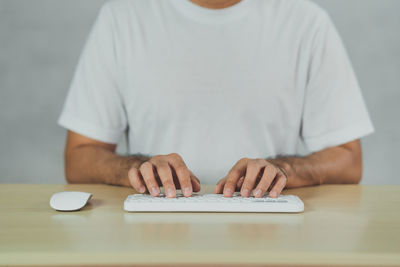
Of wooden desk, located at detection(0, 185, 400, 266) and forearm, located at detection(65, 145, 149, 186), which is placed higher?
wooden desk, located at detection(0, 185, 400, 266)

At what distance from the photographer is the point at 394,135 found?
2.52 meters

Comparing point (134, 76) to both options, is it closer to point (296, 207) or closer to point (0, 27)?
point (296, 207)

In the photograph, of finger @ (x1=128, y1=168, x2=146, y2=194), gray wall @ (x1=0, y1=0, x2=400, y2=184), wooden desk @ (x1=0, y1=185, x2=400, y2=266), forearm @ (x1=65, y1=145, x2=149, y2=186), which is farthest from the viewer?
gray wall @ (x1=0, y1=0, x2=400, y2=184)

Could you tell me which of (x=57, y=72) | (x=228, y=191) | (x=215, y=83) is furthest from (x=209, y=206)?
(x=57, y=72)

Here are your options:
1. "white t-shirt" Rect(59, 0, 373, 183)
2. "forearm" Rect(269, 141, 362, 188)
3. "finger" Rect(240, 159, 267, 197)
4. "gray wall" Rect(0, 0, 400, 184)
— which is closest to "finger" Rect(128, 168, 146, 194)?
"finger" Rect(240, 159, 267, 197)

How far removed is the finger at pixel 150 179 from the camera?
40.8 inches

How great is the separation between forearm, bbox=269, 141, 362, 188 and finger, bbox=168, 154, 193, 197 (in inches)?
12.2

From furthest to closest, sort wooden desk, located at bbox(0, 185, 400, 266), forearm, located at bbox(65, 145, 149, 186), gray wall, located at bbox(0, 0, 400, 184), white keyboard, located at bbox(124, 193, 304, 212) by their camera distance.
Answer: gray wall, located at bbox(0, 0, 400, 184) → forearm, located at bbox(65, 145, 149, 186) → white keyboard, located at bbox(124, 193, 304, 212) → wooden desk, located at bbox(0, 185, 400, 266)

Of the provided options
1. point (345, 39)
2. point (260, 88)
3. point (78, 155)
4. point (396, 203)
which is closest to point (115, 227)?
point (396, 203)

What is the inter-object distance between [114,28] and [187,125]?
39 cm

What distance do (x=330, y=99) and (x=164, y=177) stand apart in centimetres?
77

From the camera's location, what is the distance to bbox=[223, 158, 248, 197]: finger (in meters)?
1.04

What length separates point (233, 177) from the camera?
42.0 inches

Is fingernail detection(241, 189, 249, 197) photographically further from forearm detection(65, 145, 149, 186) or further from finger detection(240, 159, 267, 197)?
forearm detection(65, 145, 149, 186)
